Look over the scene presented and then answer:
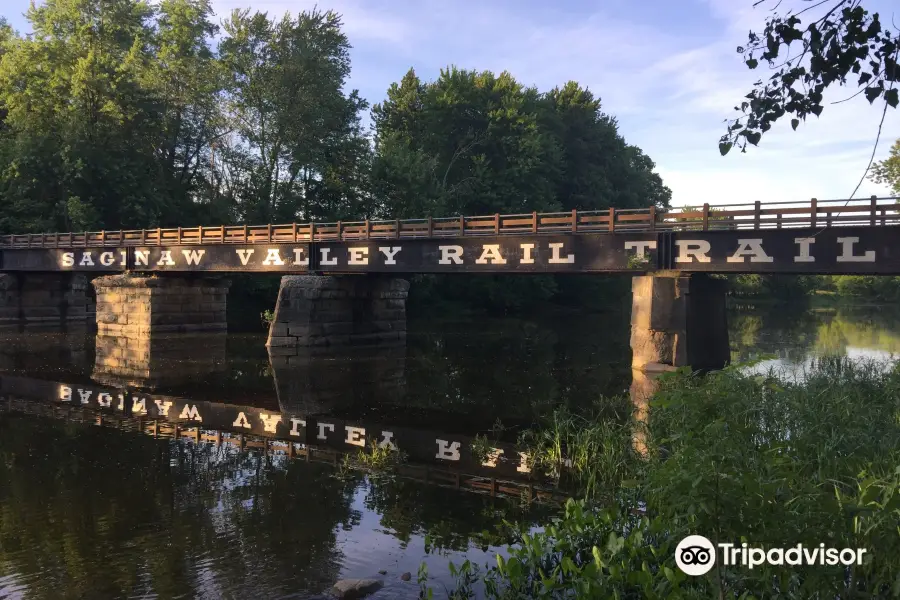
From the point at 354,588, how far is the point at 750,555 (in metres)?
3.77

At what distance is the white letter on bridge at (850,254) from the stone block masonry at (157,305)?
28.7 meters

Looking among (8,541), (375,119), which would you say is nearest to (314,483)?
(8,541)

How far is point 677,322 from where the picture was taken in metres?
21.6

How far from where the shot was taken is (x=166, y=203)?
48.7 metres

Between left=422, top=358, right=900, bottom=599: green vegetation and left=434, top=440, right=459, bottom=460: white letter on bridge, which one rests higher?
left=422, top=358, right=900, bottom=599: green vegetation

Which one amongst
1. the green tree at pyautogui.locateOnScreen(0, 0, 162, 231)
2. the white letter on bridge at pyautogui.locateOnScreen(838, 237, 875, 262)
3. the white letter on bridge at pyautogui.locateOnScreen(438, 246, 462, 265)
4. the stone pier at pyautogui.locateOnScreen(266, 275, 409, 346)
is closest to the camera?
the white letter on bridge at pyautogui.locateOnScreen(838, 237, 875, 262)

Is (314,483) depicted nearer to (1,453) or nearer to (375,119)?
(1,453)

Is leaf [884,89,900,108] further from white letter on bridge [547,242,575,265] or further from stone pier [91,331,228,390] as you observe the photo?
stone pier [91,331,228,390]

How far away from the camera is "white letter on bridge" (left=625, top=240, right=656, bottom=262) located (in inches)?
870

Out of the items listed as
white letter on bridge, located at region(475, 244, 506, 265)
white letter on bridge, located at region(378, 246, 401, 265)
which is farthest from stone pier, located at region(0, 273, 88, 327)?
white letter on bridge, located at region(475, 244, 506, 265)

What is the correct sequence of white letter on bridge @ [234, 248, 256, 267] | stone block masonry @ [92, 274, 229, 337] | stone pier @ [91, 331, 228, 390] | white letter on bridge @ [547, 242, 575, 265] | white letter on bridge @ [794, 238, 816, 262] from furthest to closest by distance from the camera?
stone block masonry @ [92, 274, 229, 337] < white letter on bridge @ [234, 248, 256, 267] < white letter on bridge @ [547, 242, 575, 265] < stone pier @ [91, 331, 228, 390] < white letter on bridge @ [794, 238, 816, 262]

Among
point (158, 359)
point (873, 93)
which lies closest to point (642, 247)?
point (873, 93)

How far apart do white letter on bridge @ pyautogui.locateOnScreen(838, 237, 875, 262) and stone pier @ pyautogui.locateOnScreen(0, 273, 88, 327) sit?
4234 centimetres

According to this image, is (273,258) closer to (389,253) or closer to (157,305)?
(389,253)
